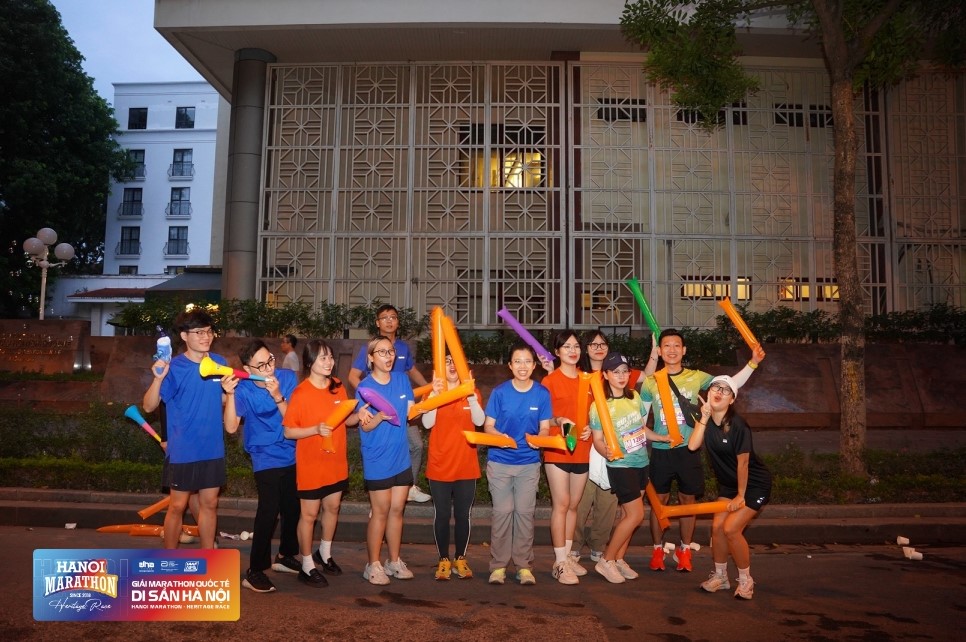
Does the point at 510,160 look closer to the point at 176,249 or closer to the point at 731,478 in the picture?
the point at 731,478

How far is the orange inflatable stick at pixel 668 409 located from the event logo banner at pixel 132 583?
11.7ft

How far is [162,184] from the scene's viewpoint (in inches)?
1893

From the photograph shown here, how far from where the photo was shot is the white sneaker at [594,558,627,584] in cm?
577

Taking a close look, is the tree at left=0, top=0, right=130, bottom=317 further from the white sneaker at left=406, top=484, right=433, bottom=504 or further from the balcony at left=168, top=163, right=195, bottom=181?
the white sneaker at left=406, top=484, right=433, bottom=504

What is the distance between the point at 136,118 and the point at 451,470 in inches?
1995

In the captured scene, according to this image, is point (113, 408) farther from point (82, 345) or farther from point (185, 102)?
point (185, 102)

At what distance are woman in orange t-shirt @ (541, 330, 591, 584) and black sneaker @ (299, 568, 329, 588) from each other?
5.94 feet

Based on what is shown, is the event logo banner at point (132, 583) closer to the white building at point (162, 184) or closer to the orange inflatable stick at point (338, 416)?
the orange inflatable stick at point (338, 416)

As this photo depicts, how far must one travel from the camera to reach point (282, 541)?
591 cm

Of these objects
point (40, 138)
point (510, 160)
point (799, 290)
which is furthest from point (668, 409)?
point (40, 138)

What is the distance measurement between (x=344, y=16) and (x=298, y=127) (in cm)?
299

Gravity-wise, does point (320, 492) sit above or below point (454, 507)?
above

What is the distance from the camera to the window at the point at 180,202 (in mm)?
47875

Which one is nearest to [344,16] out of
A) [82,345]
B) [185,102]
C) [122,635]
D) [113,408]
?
[82,345]
